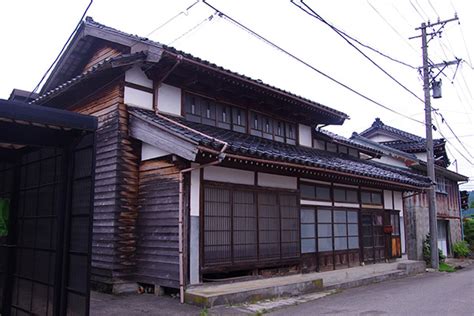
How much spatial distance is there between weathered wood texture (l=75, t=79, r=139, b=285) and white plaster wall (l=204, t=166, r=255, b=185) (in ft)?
6.12

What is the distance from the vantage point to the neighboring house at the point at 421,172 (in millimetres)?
19219

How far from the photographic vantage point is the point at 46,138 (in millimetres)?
5566

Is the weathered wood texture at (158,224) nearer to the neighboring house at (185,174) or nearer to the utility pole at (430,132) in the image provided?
the neighboring house at (185,174)

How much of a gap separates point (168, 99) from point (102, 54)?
263cm

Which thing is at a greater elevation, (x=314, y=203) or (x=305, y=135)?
(x=305, y=135)

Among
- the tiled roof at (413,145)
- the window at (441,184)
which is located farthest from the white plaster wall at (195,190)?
the window at (441,184)

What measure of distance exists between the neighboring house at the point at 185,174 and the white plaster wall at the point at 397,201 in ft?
15.0

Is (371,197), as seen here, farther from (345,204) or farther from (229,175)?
(229,175)

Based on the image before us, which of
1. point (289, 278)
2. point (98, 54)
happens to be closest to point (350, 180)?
point (289, 278)

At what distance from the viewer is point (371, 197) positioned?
15070mm

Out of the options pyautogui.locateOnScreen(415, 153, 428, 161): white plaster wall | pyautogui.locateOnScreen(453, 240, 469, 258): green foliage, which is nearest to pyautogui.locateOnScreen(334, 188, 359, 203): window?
pyautogui.locateOnScreen(415, 153, 428, 161): white plaster wall

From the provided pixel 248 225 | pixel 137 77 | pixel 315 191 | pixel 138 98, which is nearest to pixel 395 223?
pixel 315 191

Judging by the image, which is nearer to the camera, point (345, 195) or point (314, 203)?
point (314, 203)

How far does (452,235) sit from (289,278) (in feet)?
62.6
